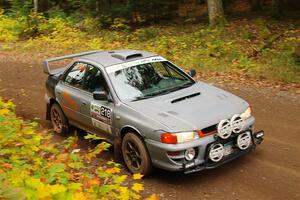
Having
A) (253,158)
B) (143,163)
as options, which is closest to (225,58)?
(253,158)

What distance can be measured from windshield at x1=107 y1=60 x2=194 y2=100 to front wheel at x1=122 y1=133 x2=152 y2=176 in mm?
764

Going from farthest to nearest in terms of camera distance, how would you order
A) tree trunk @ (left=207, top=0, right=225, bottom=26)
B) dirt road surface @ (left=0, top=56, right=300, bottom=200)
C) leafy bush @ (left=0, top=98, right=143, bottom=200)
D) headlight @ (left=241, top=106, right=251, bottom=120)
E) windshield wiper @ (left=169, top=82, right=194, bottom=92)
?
tree trunk @ (left=207, top=0, right=225, bottom=26), windshield wiper @ (left=169, top=82, right=194, bottom=92), headlight @ (left=241, top=106, right=251, bottom=120), dirt road surface @ (left=0, top=56, right=300, bottom=200), leafy bush @ (left=0, top=98, right=143, bottom=200)

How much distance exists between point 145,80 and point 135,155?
1417mm

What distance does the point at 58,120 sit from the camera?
898 centimetres

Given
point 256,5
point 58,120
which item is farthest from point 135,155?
point 256,5

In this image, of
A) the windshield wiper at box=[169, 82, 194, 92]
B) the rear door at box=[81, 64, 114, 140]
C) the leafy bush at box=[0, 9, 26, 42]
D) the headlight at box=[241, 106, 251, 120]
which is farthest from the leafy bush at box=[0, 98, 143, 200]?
the leafy bush at box=[0, 9, 26, 42]

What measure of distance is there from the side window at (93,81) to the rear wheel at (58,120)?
1.22m

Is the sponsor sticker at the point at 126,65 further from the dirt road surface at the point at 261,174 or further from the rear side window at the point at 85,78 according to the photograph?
the dirt road surface at the point at 261,174

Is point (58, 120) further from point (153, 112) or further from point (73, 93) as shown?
point (153, 112)

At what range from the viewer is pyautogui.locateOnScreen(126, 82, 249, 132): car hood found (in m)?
6.16

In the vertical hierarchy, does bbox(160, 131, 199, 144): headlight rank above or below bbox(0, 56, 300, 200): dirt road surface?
above

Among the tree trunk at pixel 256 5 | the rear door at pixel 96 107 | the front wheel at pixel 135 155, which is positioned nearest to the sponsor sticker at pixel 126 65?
the rear door at pixel 96 107

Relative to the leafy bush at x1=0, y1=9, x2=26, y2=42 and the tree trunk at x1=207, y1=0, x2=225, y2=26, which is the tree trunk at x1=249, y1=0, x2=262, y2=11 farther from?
the leafy bush at x1=0, y1=9, x2=26, y2=42

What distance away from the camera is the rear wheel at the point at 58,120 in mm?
8727
